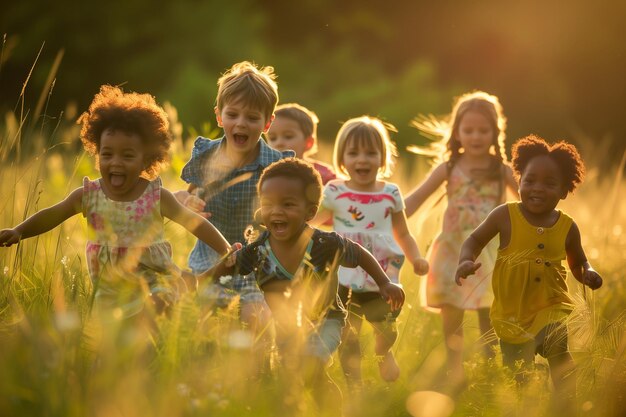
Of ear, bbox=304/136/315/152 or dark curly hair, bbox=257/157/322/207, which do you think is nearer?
dark curly hair, bbox=257/157/322/207

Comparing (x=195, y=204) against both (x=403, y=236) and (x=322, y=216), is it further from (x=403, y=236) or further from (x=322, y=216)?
(x=403, y=236)

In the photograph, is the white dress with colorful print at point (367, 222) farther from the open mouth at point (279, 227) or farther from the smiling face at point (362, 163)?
the open mouth at point (279, 227)

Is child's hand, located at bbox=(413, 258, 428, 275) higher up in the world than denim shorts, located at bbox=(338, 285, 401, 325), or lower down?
higher up

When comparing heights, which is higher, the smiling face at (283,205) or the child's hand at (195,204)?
the child's hand at (195,204)

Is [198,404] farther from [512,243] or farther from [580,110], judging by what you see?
[580,110]

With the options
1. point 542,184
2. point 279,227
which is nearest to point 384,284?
point 279,227

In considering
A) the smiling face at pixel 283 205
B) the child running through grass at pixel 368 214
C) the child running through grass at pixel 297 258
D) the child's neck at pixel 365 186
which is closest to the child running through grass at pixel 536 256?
the child running through grass at pixel 297 258

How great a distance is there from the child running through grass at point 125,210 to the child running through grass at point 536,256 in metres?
1.32

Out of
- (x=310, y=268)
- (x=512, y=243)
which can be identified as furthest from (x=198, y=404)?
(x=512, y=243)

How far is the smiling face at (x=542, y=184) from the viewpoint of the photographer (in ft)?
14.3

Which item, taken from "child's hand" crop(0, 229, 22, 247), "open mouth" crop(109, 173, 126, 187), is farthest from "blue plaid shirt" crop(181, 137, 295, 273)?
"child's hand" crop(0, 229, 22, 247)

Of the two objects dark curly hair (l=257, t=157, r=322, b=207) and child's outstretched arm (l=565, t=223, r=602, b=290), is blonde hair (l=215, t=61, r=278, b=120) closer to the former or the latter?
dark curly hair (l=257, t=157, r=322, b=207)

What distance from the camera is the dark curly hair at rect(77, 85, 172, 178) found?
166 inches

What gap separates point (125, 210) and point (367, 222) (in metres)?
1.54
